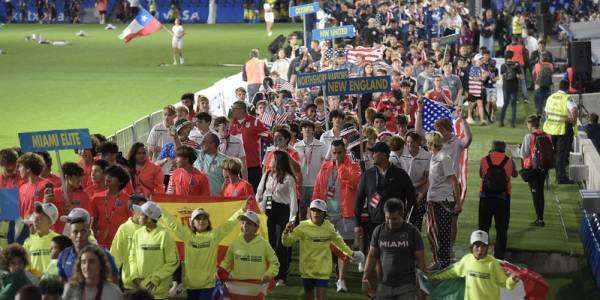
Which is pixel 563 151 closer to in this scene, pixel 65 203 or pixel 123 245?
pixel 65 203

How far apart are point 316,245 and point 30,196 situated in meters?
2.93

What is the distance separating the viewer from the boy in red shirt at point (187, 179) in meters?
13.5

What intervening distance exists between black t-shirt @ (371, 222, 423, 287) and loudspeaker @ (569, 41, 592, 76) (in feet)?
57.4

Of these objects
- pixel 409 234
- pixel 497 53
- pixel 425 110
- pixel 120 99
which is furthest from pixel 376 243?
pixel 497 53

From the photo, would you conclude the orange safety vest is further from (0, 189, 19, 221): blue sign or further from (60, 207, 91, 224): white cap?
(60, 207, 91, 224): white cap

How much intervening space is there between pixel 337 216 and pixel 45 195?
4.00 meters

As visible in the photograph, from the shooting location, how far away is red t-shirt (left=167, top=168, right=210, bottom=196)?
13492mm

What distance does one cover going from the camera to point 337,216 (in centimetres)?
1501

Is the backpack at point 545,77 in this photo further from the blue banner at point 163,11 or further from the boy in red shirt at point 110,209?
the blue banner at point 163,11

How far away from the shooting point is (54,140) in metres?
12.7

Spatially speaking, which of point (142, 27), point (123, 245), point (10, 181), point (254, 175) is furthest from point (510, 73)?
point (123, 245)

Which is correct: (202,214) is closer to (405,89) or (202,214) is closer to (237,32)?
(405,89)

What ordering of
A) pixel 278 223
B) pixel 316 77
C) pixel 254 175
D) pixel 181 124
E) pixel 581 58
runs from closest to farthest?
pixel 278 223 < pixel 181 124 < pixel 254 175 < pixel 316 77 < pixel 581 58

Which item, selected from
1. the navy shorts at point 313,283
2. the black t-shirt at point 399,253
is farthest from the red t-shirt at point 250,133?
the black t-shirt at point 399,253
